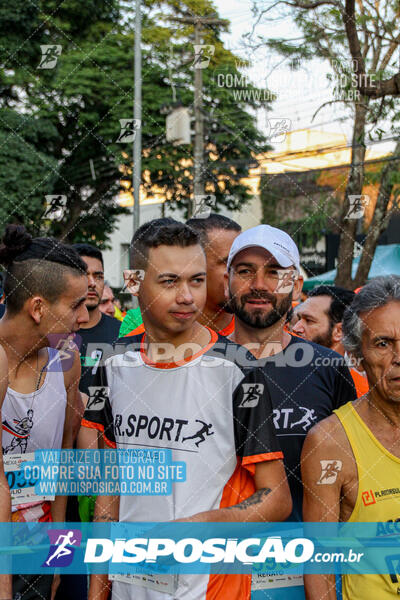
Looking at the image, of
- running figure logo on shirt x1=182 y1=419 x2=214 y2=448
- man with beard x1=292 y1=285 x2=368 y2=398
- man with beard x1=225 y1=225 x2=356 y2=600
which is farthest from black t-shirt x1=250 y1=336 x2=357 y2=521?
man with beard x1=292 y1=285 x2=368 y2=398

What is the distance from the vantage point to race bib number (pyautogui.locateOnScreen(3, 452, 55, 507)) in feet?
7.66

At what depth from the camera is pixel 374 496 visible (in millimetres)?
1892

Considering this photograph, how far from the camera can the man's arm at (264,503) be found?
177 centimetres

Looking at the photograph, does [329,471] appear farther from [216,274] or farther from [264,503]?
[216,274]

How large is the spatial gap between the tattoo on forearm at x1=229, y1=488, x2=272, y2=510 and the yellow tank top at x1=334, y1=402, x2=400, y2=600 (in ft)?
0.98

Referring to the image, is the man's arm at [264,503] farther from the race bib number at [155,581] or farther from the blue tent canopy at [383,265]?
the blue tent canopy at [383,265]

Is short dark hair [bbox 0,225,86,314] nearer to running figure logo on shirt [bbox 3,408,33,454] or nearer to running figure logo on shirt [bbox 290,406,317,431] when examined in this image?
running figure logo on shirt [bbox 3,408,33,454]

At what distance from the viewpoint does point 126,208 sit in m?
17.6

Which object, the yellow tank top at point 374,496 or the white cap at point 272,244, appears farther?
the white cap at point 272,244

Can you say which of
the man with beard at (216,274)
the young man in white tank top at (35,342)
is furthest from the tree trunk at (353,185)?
the young man in white tank top at (35,342)

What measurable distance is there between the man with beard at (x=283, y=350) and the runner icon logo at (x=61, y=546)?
0.89 metres

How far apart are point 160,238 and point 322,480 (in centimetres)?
92

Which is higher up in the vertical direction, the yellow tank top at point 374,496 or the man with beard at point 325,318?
the man with beard at point 325,318

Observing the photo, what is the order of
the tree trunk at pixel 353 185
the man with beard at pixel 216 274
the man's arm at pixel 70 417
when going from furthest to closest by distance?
1. the tree trunk at pixel 353 185
2. the man with beard at pixel 216 274
3. the man's arm at pixel 70 417
